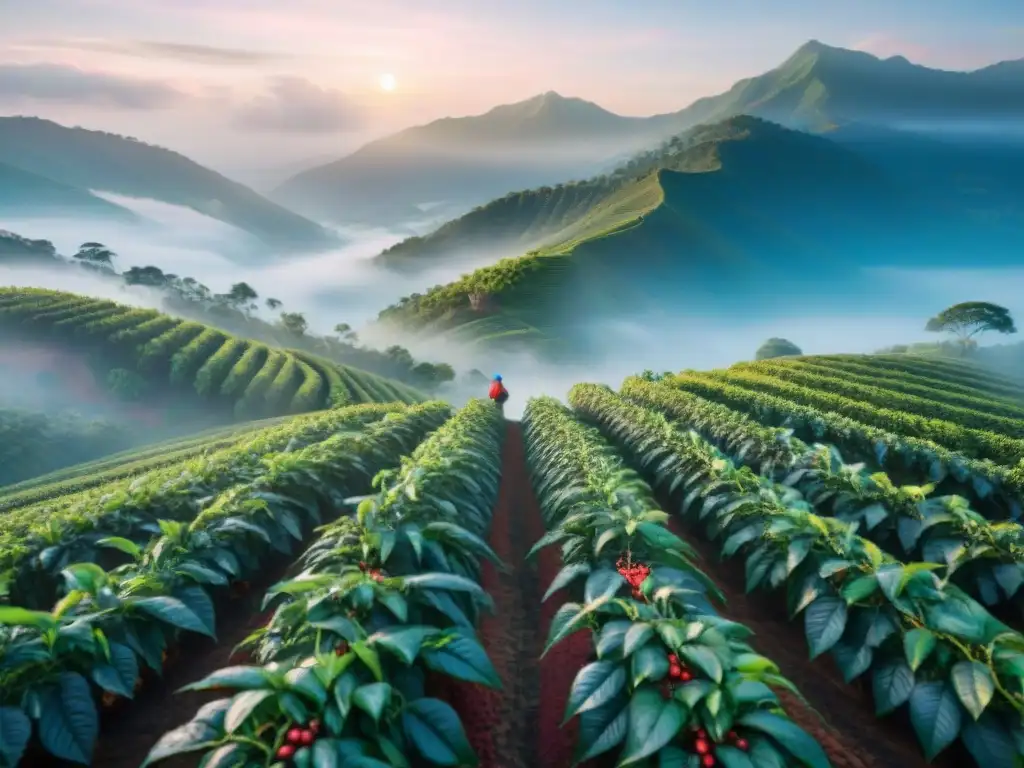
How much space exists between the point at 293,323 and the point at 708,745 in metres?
74.3

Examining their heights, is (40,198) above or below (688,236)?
above

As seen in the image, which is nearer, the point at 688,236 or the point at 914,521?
the point at 914,521

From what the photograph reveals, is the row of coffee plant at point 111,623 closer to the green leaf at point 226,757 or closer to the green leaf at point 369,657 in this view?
the green leaf at point 226,757

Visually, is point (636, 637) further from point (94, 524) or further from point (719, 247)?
point (719, 247)

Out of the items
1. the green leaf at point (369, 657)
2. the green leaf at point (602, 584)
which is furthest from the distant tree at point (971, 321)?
the green leaf at point (369, 657)

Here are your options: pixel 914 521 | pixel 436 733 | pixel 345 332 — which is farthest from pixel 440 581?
pixel 345 332

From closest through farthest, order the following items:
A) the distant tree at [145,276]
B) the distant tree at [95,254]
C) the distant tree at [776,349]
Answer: the distant tree at [145,276]
the distant tree at [776,349]
the distant tree at [95,254]

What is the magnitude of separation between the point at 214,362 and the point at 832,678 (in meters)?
32.0

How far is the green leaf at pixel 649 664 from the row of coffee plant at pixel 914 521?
2.23 m

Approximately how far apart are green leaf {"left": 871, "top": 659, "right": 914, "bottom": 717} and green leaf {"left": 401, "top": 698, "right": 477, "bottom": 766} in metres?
2.17

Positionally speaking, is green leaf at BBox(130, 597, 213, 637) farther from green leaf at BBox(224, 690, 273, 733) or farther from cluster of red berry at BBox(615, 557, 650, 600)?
cluster of red berry at BBox(615, 557, 650, 600)

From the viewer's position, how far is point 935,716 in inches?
114

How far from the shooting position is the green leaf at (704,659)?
2416 millimetres

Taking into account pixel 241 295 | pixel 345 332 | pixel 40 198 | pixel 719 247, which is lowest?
pixel 719 247
